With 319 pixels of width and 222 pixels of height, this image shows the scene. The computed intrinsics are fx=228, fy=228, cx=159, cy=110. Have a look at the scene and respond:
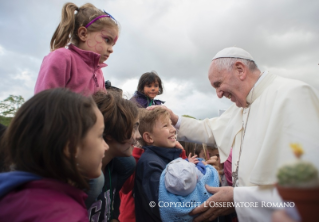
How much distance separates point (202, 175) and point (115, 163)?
1012 mm

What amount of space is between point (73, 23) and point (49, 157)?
1.93 metres

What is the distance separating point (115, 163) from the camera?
8.39ft

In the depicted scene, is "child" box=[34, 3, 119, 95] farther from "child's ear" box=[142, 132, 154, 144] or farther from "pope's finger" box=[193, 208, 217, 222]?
"pope's finger" box=[193, 208, 217, 222]

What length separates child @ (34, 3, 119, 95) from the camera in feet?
7.52

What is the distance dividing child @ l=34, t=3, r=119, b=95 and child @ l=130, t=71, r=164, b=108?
2.29 meters

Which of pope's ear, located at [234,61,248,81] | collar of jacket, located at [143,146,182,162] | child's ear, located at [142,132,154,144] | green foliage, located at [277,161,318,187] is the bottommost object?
collar of jacket, located at [143,146,182,162]

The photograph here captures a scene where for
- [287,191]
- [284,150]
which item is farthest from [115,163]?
[287,191]

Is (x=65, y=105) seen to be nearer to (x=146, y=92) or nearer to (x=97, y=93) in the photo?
(x=97, y=93)

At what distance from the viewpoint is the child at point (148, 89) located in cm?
Answer: 514

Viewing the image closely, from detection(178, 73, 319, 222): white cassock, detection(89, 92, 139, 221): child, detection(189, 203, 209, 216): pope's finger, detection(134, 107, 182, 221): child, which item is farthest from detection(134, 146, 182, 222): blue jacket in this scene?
detection(178, 73, 319, 222): white cassock

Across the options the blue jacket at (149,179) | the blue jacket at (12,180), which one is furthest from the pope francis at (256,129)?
the blue jacket at (12,180)

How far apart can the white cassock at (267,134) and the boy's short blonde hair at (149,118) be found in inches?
44.5

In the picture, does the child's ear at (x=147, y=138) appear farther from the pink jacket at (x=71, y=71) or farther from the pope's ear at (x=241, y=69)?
the pope's ear at (x=241, y=69)

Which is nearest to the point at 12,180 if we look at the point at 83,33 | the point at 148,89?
the point at 83,33
